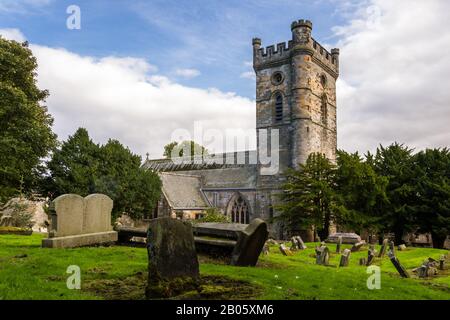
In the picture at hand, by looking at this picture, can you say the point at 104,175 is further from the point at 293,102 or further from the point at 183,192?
the point at 293,102

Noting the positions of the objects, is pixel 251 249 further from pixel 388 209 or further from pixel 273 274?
pixel 388 209

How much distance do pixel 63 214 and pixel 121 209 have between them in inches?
699

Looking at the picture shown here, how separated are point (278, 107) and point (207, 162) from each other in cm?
1091

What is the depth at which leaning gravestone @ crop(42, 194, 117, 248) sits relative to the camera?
39.1 feet

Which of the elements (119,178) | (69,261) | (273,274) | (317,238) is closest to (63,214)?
(69,261)

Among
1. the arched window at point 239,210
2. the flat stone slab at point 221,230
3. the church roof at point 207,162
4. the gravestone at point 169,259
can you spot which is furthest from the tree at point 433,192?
the gravestone at point 169,259

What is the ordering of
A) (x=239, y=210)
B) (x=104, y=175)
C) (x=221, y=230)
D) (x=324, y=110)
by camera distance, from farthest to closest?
(x=324, y=110)
(x=239, y=210)
(x=104, y=175)
(x=221, y=230)

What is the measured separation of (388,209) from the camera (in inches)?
1079

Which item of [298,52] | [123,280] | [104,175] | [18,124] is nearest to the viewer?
[123,280]

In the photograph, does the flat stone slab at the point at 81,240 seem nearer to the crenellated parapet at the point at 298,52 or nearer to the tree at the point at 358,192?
the tree at the point at 358,192

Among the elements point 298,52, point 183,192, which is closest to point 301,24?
point 298,52

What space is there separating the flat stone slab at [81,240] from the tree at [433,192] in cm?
2126

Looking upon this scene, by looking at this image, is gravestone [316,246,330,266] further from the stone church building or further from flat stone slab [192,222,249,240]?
the stone church building

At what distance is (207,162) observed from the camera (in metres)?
41.4
